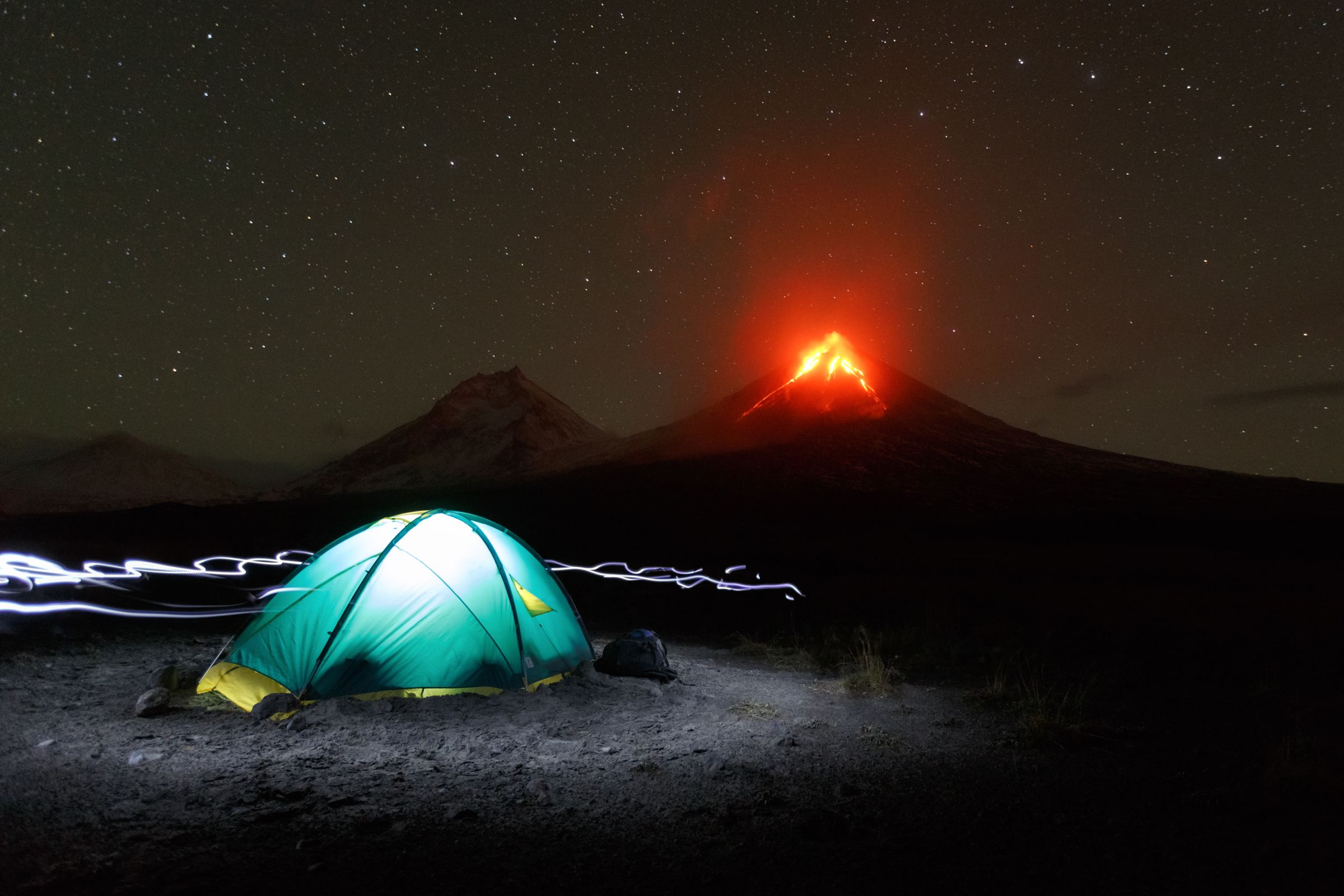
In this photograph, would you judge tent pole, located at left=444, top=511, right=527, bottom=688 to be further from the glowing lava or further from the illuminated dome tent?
the glowing lava

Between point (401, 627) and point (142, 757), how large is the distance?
8.00ft

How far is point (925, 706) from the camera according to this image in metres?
8.00

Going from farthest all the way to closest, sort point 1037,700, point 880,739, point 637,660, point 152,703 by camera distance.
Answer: point 637,660 < point 1037,700 < point 152,703 < point 880,739

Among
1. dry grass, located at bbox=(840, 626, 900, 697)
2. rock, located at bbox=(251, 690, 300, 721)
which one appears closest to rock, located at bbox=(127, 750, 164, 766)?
rock, located at bbox=(251, 690, 300, 721)

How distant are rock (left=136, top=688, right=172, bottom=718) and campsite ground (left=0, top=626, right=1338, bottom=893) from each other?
121 millimetres

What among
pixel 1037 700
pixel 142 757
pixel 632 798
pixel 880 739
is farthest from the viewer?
pixel 1037 700

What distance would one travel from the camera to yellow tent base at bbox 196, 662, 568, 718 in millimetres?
7344

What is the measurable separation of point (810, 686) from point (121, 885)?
705cm

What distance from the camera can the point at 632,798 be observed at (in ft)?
17.1

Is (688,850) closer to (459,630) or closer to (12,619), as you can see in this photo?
(459,630)

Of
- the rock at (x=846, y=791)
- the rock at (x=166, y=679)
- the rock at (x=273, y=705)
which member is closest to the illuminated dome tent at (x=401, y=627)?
the rock at (x=273, y=705)

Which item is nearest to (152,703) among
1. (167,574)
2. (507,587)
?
(507,587)

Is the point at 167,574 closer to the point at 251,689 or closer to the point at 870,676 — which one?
the point at 251,689

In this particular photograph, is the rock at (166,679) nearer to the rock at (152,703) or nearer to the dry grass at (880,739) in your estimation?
the rock at (152,703)
